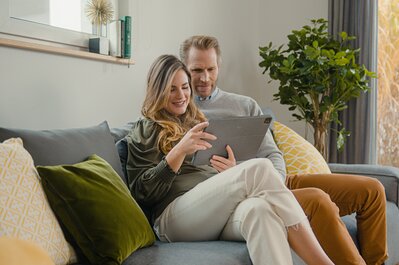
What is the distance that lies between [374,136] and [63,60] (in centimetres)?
255

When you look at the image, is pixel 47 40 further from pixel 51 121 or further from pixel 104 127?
pixel 104 127

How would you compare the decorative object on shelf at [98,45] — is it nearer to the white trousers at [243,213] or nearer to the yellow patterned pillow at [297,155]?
the white trousers at [243,213]

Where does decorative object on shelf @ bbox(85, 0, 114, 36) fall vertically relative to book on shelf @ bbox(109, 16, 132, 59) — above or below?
above

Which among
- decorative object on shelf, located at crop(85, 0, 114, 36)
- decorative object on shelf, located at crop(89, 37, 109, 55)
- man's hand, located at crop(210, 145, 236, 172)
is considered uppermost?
decorative object on shelf, located at crop(85, 0, 114, 36)

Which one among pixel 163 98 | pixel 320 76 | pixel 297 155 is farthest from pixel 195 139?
pixel 320 76

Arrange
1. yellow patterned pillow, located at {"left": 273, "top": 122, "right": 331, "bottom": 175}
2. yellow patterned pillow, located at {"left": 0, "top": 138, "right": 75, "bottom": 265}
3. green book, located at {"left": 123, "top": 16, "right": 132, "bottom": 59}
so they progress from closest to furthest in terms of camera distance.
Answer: yellow patterned pillow, located at {"left": 0, "top": 138, "right": 75, "bottom": 265}, green book, located at {"left": 123, "top": 16, "right": 132, "bottom": 59}, yellow patterned pillow, located at {"left": 273, "top": 122, "right": 331, "bottom": 175}

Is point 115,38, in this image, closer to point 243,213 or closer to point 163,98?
point 163,98

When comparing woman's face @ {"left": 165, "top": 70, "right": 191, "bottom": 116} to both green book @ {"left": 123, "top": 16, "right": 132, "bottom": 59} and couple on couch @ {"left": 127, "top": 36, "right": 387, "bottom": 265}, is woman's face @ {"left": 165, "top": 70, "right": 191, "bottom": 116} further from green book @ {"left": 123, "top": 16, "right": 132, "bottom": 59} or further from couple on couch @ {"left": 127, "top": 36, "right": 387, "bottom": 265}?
green book @ {"left": 123, "top": 16, "right": 132, "bottom": 59}

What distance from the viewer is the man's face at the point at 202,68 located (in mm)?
2635

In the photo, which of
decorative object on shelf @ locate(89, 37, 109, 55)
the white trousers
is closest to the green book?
decorative object on shelf @ locate(89, 37, 109, 55)

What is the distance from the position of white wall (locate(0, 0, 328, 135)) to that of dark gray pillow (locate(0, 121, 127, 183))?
33 centimetres

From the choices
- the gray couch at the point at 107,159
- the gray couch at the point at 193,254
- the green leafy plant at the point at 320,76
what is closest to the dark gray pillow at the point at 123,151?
the gray couch at the point at 107,159

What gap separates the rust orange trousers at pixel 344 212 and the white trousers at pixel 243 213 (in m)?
0.31

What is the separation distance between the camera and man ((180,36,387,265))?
191 centimetres
